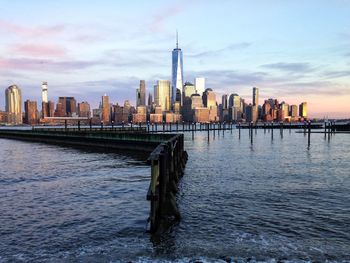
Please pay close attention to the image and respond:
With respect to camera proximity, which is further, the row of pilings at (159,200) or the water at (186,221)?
the row of pilings at (159,200)

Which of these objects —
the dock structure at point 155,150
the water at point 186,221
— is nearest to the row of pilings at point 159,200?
the dock structure at point 155,150

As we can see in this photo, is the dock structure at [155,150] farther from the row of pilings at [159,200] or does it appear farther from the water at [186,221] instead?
the water at [186,221]

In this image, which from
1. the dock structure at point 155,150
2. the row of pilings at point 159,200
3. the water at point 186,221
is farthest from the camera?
the dock structure at point 155,150

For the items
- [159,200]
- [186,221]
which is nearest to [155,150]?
[159,200]

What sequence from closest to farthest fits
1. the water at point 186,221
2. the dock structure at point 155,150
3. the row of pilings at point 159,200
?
the water at point 186,221 < the row of pilings at point 159,200 < the dock structure at point 155,150

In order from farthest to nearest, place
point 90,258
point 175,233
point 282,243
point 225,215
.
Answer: point 225,215
point 175,233
point 282,243
point 90,258

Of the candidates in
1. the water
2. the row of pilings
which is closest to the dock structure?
the row of pilings

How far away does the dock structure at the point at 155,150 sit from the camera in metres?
14.4

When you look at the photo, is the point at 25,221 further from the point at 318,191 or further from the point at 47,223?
the point at 318,191

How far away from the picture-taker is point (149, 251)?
11945mm

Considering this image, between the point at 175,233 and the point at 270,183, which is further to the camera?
the point at 270,183

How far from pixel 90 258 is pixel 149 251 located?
2094 millimetres

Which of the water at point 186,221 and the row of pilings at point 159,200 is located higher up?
the row of pilings at point 159,200

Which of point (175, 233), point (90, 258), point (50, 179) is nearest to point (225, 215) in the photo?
point (175, 233)
